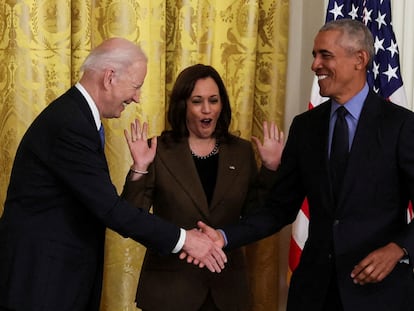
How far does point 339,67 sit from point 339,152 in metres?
0.29

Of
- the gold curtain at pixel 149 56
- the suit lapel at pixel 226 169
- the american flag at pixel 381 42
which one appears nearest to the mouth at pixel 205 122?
the suit lapel at pixel 226 169

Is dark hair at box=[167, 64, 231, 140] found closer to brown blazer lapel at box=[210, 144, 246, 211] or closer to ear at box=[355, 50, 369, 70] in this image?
brown blazer lapel at box=[210, 144, 246, 211]

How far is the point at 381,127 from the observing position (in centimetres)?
224

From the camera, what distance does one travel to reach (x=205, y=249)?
2.57m

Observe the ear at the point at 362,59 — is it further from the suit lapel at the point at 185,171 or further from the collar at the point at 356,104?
the suit lapel at the point at 185,171

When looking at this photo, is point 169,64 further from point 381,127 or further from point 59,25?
point 381,127

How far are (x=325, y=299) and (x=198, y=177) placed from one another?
30.4 inches

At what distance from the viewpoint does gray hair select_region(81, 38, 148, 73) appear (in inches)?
94.8

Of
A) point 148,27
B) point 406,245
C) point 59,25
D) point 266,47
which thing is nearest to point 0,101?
point 59,25

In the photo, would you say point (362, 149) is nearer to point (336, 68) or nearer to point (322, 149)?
point (322, 149)

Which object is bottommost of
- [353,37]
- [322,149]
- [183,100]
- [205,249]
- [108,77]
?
[205,249]

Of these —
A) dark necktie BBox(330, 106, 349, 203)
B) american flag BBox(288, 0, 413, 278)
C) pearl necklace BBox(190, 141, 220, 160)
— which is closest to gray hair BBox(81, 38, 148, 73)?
pearl necklace BBox(190, 141, 220, 160)

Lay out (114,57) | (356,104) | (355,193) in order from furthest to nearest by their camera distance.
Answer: (114,57)
(356,104)
(355,193)

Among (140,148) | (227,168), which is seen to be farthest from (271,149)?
(140,148)
